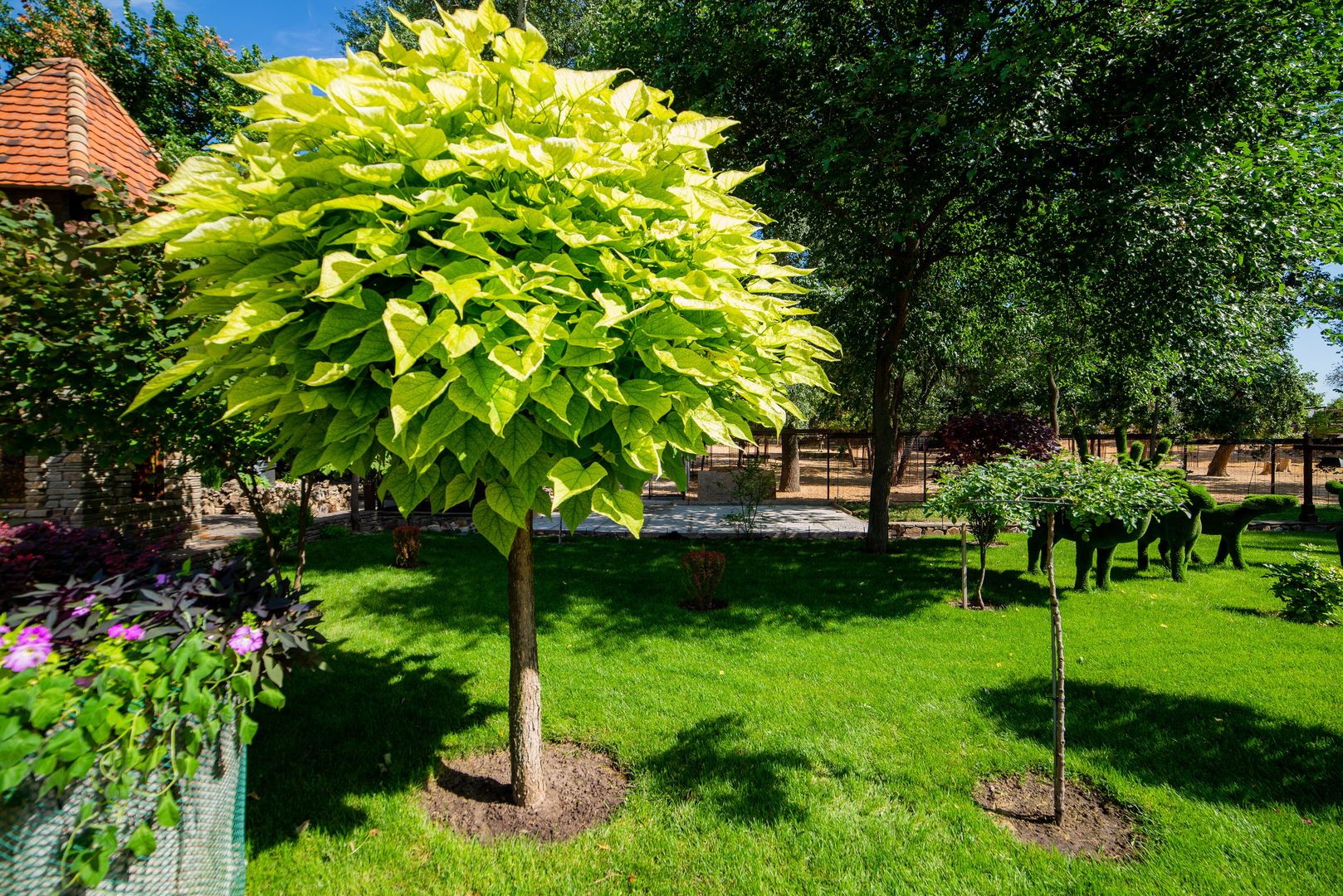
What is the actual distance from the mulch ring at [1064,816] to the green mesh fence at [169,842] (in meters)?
3.75

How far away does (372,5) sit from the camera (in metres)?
20.2

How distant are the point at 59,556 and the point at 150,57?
785 inches

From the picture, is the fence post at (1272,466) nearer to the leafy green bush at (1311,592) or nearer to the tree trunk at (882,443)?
the leafy green bush at (1311,592)

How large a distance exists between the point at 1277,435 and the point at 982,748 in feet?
116

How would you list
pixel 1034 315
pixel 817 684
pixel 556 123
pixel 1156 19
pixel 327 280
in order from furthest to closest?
pixel 1034 315
pixel 1156 19
pixel 817 684
pixel 556 123
pixel 327 280

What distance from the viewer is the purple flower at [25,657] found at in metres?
1.81

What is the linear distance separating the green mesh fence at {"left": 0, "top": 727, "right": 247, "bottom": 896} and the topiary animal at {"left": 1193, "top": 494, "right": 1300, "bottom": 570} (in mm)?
11220

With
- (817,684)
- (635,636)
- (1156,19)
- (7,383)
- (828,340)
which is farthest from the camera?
(1156,19)

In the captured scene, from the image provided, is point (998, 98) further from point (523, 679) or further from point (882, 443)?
point (523, 679)

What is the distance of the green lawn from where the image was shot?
296 cm

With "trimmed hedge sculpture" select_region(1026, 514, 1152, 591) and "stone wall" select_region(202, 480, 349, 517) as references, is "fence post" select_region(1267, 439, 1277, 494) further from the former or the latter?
"stone wall" select_region(202, 480, 349, 517)

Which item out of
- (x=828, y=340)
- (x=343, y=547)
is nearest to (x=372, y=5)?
(x=343, y=547)

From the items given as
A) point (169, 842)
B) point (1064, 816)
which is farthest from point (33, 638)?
point (1064, 816)

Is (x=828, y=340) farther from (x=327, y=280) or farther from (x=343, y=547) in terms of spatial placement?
(x=343, y=547)
